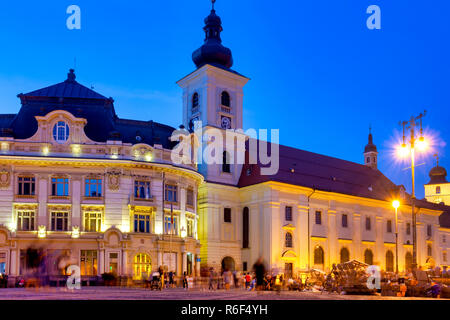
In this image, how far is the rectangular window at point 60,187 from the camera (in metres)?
45.9

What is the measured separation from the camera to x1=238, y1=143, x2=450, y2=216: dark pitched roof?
62.5 metres

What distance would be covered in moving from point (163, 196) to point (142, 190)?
200 centimetres

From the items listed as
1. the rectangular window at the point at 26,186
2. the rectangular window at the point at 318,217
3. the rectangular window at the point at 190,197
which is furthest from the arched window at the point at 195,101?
the rectangular window at the point at 26,186

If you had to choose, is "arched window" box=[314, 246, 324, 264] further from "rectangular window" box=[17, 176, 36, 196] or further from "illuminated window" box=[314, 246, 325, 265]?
"rectangular window" box=[17, 176, 36, 196]

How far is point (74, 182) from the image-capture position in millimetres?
46156

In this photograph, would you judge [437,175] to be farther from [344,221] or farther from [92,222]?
[92,222]

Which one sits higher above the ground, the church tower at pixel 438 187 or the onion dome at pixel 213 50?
the onion dome at pixel 213 50

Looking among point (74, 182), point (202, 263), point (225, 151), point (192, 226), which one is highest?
point (225, 151)

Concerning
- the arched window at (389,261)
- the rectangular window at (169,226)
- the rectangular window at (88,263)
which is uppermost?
the rectangular window at (169,226)

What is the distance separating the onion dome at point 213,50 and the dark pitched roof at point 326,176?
11.6 meters

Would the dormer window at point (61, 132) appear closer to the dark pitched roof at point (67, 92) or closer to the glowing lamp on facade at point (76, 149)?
the glowing lamp on facade at point (76, 149)
